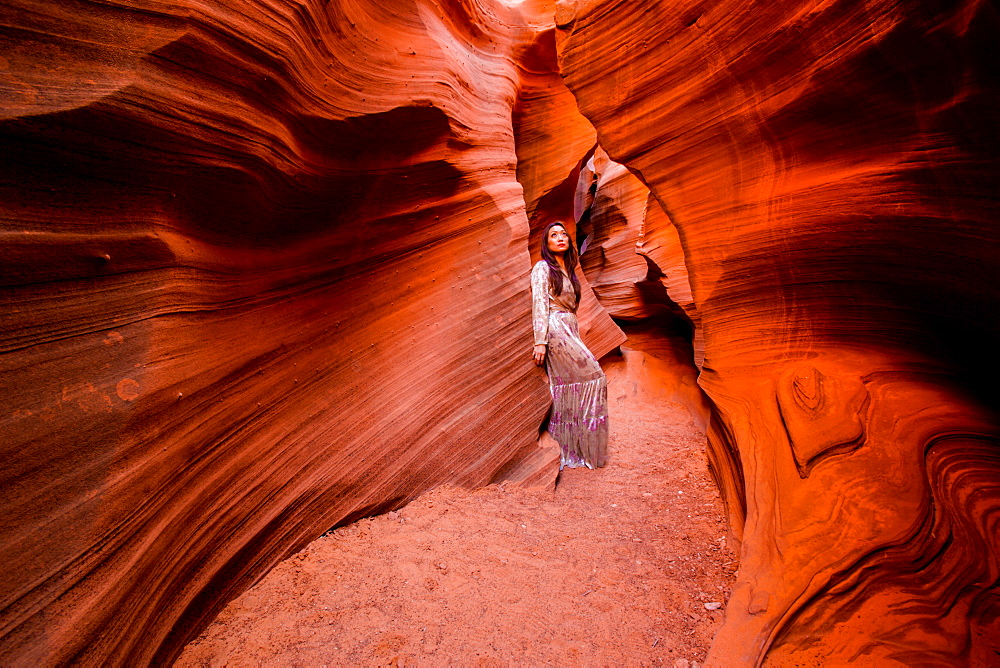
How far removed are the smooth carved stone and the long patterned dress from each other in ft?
6.81

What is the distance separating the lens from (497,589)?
198 centimetres

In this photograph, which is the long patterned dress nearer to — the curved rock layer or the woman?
the woman

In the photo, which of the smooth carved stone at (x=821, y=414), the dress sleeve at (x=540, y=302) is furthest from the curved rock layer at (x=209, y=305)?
the smooth carved stone at (x=821, y=414)

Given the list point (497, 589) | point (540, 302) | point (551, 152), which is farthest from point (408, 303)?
point (551, 152)

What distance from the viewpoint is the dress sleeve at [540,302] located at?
3959mm

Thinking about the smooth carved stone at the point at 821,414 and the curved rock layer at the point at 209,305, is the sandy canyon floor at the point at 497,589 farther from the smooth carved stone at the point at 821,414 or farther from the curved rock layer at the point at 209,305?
the smooth carved stone at the point at 821,414

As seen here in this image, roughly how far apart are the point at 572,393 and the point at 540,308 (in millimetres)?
940

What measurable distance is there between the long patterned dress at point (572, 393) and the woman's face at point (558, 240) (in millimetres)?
408

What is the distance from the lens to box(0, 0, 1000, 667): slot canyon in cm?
131

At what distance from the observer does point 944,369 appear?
1.73 meters

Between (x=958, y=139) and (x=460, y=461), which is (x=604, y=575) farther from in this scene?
(x=958, y=139)

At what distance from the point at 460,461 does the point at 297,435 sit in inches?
47.2

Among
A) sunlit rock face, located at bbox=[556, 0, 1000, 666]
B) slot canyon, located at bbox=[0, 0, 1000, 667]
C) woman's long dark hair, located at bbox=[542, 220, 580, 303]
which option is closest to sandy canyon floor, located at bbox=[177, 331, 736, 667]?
slot canyon, located at bbox=[0, 0, 1000, 667]

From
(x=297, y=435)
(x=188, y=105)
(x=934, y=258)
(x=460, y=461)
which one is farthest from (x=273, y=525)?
(x=934, y=258)
